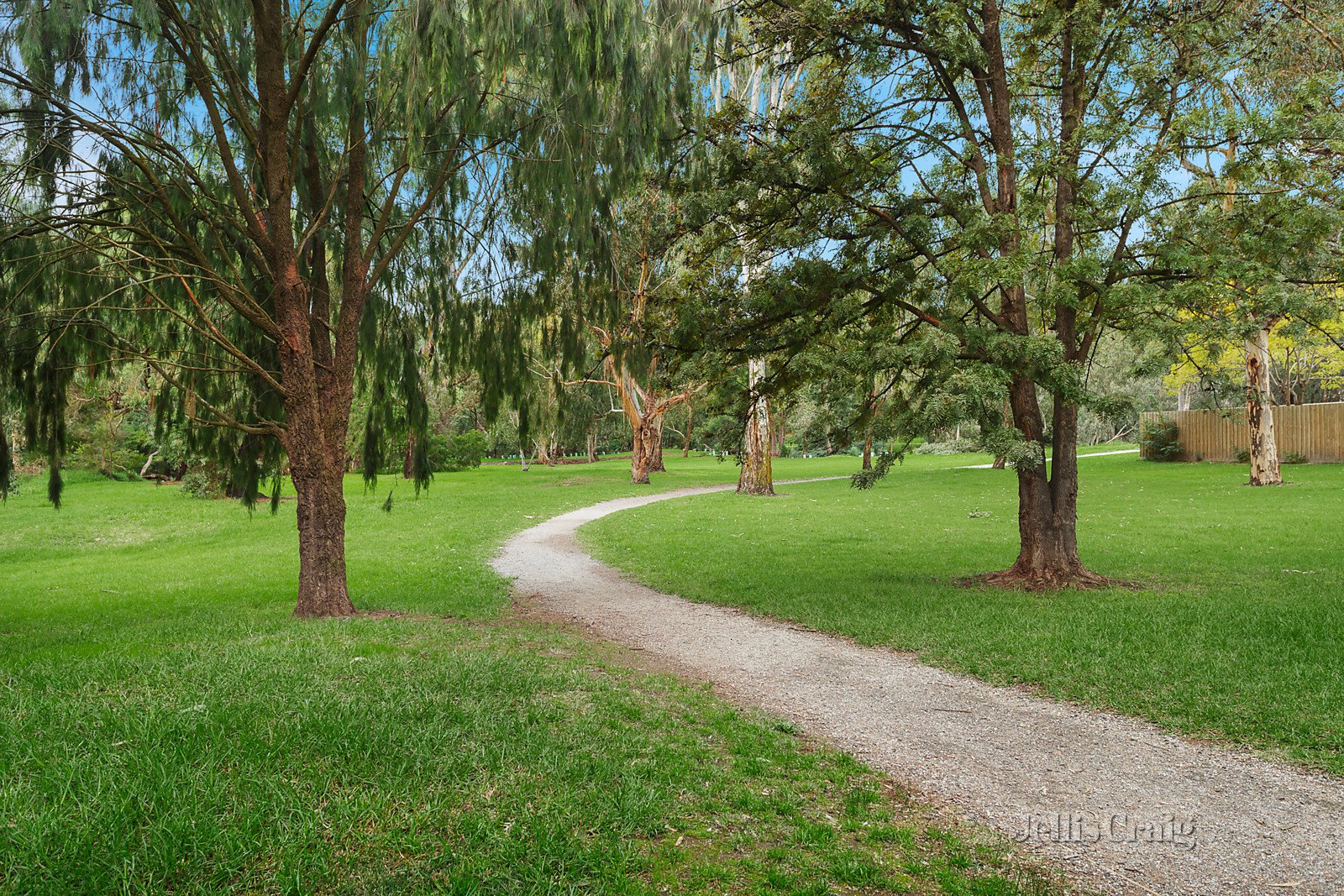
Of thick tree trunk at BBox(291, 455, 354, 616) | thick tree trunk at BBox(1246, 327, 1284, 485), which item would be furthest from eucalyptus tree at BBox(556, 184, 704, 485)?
thick tree trunk at BBox(1246, 327, 1284, 485)

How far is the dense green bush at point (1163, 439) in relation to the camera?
104 ft

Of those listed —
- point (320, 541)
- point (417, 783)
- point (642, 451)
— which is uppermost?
point (642, 451)

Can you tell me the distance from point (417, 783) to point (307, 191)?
736cm

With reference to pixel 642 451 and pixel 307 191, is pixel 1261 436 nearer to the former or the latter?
pixel 642 451

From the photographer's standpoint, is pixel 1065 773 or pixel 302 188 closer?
pixel 1065 773

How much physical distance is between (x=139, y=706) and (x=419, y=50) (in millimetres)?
4855

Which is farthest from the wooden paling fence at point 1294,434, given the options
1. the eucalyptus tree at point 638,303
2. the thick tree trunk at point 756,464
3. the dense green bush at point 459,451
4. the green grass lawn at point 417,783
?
the dense green bush at point 459,451

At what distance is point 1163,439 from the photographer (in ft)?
105

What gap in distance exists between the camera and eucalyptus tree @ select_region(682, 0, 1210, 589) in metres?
8.17

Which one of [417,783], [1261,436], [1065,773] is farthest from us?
[1261,436]

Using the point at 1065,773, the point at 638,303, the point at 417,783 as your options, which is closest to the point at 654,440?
the point at 638,303

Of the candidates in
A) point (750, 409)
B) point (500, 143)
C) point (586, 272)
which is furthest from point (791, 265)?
point (500, 143)

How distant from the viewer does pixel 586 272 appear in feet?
27.5

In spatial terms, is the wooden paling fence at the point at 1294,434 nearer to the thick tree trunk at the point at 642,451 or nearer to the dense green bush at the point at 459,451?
the thick tree trunk at the point at 642,451
